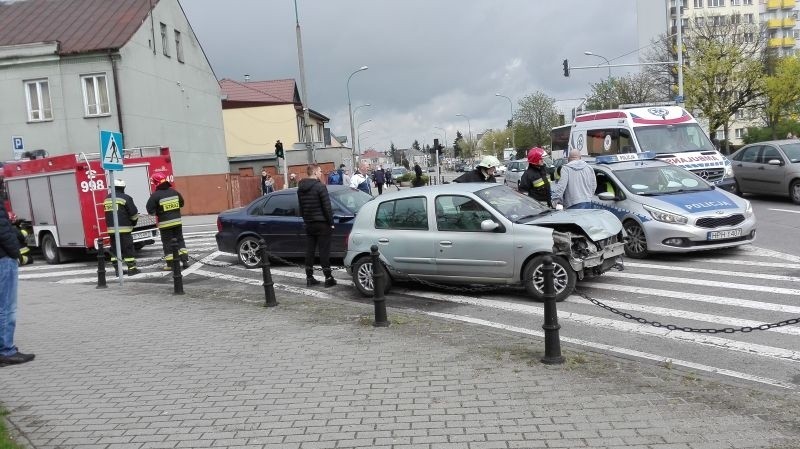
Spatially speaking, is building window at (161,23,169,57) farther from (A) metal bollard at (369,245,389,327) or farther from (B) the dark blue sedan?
(A) metal bollard at (369,245,389,327)

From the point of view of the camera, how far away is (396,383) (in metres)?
5.51

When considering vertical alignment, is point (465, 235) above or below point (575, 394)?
above

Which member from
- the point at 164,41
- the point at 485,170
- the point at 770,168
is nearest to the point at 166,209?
the point at 485,170

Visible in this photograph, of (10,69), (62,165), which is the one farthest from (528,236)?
(10,69)

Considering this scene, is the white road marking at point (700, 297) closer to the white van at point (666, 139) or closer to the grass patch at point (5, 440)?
the grass patch at point (5, 440)

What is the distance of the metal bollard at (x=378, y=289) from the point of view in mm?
7316

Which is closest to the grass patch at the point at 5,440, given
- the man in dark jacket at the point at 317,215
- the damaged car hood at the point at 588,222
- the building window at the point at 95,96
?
the man in dark jacket at the point at 317,215

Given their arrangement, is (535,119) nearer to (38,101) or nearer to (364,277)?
(38,101)

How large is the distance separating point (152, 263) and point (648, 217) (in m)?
10.7

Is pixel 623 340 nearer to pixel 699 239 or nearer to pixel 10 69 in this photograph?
pixel 699 239

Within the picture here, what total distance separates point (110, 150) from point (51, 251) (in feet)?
20.9

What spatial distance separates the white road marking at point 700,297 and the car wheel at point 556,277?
3.47ft

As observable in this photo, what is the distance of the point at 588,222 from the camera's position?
873 centimetres

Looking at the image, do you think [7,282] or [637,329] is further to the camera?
[637,329]
